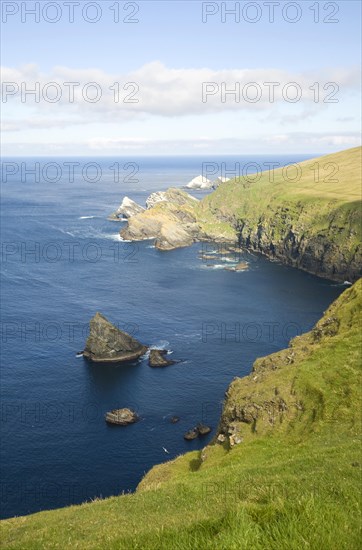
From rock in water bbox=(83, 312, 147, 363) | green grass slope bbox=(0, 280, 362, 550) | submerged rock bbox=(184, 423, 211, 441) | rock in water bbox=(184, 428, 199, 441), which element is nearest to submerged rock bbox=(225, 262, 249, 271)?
rock in water bbox=(83, 312, 147, 363)

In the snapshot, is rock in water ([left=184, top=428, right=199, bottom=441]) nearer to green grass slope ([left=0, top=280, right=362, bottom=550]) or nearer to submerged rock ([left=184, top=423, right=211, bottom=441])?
submerged rock ([left=184, top=423, right=211, bottom=441])

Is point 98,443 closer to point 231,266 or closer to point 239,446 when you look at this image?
point 239,446

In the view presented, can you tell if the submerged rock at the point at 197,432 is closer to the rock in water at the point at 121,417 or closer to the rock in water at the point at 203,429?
the rock in water at the point at 203,429

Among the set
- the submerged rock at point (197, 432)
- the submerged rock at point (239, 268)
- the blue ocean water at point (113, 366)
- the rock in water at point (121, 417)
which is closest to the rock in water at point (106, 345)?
the blue ocean water at point (113, 366)

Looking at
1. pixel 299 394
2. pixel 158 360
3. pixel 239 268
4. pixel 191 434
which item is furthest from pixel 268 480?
pixel 239 268

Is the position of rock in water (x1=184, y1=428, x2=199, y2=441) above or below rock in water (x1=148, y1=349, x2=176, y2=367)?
below
